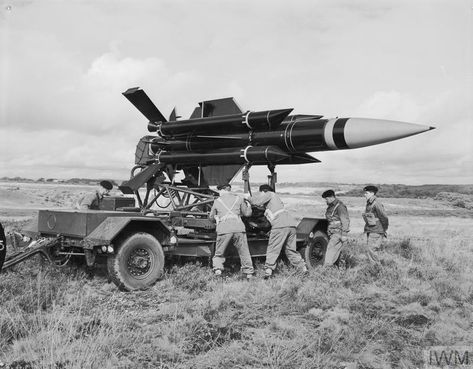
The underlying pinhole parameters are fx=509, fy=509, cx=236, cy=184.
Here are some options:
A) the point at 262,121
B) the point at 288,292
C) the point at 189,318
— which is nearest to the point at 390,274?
the point at 288,292

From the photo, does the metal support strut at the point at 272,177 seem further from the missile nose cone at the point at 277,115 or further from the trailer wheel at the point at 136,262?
the trailer wheel at the point at 136,262

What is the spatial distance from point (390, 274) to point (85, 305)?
16.4 ft

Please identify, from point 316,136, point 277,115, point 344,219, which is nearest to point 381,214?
point 344,219

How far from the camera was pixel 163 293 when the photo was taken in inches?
284

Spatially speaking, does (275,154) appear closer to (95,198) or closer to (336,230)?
(336,230)

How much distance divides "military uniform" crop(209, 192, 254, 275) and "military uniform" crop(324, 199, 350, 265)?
1672 millimetres

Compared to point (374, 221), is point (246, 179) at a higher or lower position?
higher

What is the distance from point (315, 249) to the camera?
9.95 metres

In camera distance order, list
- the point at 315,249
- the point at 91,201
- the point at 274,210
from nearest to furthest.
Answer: the point at 274,210 → the point at 315,249 → the point at 91,201

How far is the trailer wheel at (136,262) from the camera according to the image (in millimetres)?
7262

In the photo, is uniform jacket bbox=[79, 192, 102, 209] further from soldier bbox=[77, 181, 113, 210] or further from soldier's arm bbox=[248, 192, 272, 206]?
soldier's arm bbox=[248, 192, 272, 206]

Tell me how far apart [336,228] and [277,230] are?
4.06 feet

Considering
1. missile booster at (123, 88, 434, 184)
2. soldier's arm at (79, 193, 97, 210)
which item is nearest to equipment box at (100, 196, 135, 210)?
soldier's arm at (79, 193, 97, 210)

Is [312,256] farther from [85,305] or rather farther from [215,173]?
[85,305]
